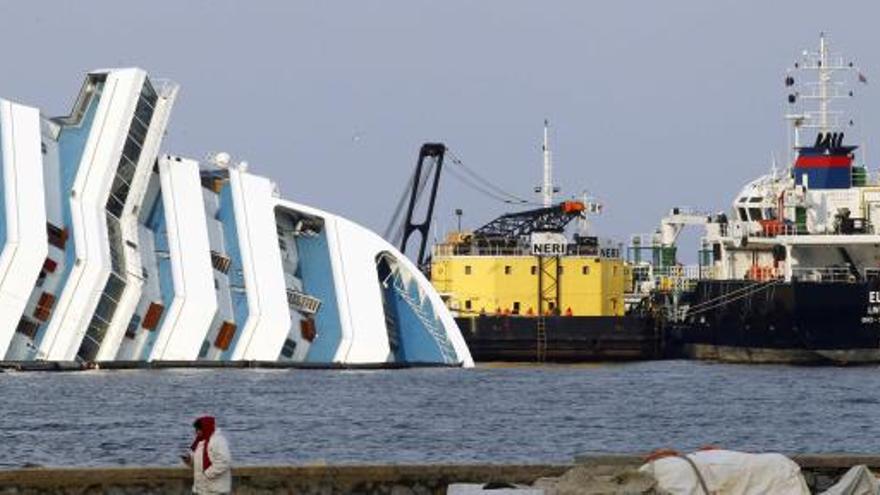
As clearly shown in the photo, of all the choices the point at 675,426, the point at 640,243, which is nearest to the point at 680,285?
the point at 640,243

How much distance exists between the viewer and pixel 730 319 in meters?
109

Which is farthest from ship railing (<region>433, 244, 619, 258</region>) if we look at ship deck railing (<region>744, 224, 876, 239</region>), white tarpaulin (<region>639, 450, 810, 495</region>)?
white tarpaulin (<region>639, 450, 810, 495</region>)

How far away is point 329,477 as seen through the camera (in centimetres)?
3183

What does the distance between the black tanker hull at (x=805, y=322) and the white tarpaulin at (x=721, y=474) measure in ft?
243

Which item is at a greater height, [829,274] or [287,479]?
[829,274]

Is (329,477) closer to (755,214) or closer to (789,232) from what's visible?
(789,232)

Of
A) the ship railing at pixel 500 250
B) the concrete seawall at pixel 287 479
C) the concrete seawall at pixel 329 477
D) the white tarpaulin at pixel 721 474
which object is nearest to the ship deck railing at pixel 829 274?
the ship railing at pixel 500 250

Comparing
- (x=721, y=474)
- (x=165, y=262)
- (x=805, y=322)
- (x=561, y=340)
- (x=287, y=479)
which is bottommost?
(x=287, y=479)

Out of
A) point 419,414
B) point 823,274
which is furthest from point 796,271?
point 419,414

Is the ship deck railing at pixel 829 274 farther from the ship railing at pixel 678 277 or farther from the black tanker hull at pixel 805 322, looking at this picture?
the ship railing at pixel 678 277

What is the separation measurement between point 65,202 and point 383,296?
14.9m

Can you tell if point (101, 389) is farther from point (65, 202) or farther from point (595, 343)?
point (595, 343)

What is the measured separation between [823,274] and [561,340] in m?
10.9

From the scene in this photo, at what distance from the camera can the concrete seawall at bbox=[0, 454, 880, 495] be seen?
31.1m
